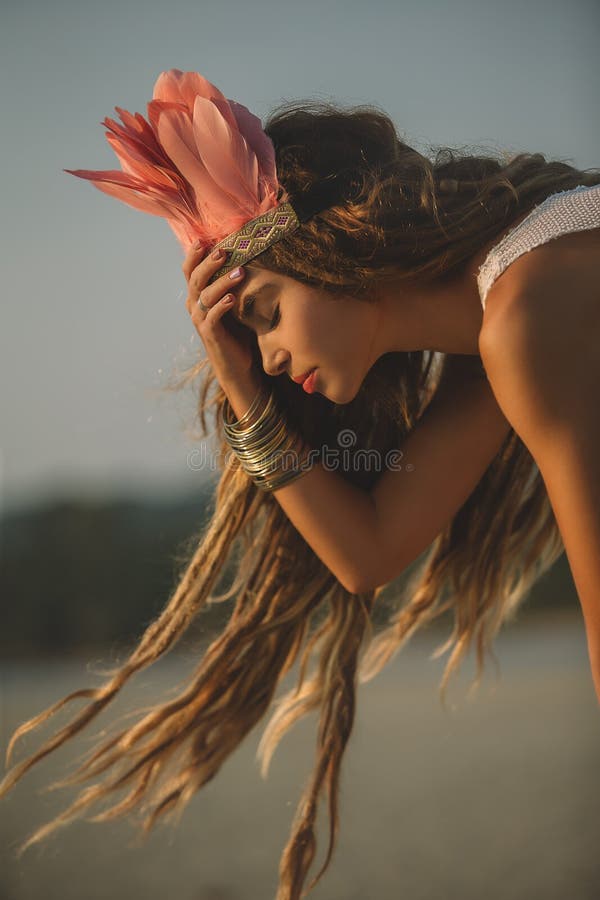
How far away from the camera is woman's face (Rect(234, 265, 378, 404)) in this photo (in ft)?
4.71

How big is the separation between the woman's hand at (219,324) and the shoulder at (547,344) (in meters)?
0.44

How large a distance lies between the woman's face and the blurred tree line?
2955mm

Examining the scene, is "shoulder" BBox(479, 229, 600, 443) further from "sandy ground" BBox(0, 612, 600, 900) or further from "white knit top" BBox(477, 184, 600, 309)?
"sandy ground" BBox(0, 612, 600, 900)

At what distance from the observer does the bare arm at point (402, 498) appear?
1628 mm

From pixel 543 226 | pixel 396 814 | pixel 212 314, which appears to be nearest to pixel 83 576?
pixel 396 814

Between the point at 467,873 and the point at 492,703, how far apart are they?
136cm

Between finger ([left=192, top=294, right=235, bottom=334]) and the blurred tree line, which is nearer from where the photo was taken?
finger ([left=192, top=294, right=235, bottom=334])

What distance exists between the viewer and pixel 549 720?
134 inches

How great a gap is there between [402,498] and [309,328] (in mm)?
379

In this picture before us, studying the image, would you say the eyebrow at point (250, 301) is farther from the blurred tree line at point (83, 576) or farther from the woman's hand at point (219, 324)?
the blurred tree line at point (83, 576)

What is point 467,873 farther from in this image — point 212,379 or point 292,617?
point 212,379

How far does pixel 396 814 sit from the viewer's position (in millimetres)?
2721

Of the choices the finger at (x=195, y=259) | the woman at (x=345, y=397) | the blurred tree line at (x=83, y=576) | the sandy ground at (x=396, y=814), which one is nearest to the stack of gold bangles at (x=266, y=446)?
the woman at (x=345, y=397)

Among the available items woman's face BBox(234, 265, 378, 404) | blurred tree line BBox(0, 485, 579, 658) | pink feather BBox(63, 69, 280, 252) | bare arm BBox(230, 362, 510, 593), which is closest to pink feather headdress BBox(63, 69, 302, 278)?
pink feather BBox(63, 69, 280, 252)
